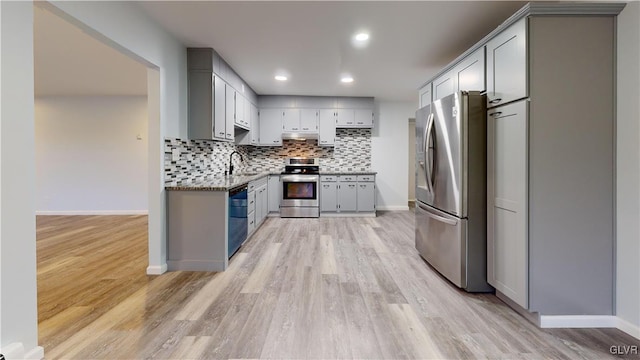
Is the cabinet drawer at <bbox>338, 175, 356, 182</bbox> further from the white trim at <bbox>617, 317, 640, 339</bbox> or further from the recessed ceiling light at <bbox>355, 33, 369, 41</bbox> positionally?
the white trim at <bbox>617, 317, 640, 339</bbox>

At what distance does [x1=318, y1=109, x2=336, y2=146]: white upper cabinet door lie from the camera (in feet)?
20.0

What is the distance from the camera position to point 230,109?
422cm

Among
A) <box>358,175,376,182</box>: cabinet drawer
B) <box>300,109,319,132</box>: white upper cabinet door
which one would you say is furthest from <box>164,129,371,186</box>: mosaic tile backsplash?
<box>358,175,376,182</box>: cabinet drawer

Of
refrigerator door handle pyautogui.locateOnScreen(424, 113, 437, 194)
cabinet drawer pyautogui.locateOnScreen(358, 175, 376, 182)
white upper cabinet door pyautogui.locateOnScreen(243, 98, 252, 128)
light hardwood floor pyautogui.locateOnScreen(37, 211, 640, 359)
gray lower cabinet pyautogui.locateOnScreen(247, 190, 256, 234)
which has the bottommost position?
light hardwood floor pyautogui.locateOnScreen(37, 211, 640, 359)

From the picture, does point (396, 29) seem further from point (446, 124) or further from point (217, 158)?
point (217, 158)

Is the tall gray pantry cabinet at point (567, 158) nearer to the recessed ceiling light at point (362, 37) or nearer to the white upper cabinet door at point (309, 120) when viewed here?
the recessed ceiling light at point (362, 37)

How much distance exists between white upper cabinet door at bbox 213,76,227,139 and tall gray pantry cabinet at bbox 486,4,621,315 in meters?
3.09

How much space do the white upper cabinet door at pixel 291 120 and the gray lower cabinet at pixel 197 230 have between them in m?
3.28

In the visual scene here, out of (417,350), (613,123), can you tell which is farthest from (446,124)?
(417,350)

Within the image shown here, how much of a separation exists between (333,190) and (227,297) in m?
3.70

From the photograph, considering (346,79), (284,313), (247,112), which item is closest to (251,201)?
(247,112)

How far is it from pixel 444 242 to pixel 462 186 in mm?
586

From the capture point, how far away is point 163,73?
9.79ft

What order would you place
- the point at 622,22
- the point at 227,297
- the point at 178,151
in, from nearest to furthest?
the point at 622,22
the point at 227,297
the point at 178,151
